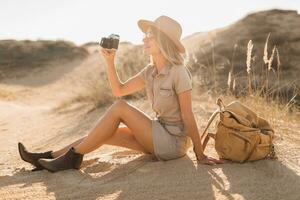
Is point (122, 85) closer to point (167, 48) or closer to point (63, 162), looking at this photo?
point (167, 48)

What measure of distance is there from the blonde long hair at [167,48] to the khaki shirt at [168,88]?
6 centimetres

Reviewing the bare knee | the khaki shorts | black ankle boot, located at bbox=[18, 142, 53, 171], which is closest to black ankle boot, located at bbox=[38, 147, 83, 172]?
black ankle boot, located at bbox=[18, 142, 53, 171]

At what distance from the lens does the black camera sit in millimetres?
4457

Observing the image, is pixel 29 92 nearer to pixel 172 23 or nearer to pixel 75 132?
Result: pixel 75 132

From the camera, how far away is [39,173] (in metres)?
4.55

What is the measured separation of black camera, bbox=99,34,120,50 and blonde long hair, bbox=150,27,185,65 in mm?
304

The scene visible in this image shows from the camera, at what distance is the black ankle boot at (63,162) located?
447cm

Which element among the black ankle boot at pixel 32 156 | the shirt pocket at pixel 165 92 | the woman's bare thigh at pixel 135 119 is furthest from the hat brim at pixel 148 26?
the black ankle boot at pixel 32 156

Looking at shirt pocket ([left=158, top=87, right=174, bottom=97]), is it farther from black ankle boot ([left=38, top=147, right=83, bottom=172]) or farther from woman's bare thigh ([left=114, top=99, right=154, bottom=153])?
black ankle boot ([left=38, top=147, right=83, bottom=172])

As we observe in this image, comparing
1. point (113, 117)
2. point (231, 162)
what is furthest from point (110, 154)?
point (231, 162)

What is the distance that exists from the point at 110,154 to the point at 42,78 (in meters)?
14.5

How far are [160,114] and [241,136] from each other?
2.16 feet

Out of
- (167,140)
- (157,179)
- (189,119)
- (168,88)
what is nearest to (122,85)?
(168,88)

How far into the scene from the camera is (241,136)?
434cm
